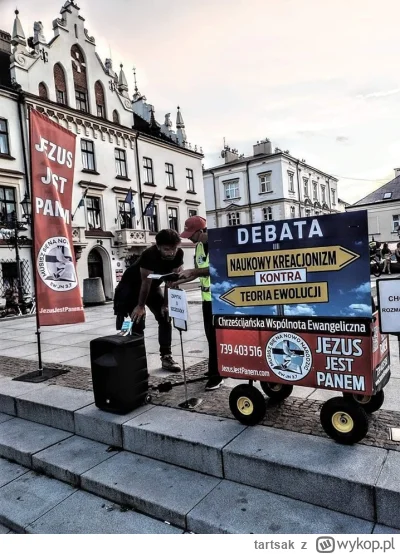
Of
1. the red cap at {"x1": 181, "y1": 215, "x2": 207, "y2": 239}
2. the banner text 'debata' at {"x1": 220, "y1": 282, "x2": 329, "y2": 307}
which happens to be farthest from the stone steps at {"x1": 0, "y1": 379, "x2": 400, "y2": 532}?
the red cap at {"x1": 181, "y1": 215, "x2": 207, "y2": 239}

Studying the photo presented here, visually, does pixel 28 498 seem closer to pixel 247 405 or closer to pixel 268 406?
pixel 247 405

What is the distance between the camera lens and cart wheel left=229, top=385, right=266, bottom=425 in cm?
339

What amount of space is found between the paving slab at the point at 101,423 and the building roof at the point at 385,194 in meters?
50.4

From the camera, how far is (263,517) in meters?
2.58

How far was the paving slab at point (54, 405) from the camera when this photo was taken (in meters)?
4.14

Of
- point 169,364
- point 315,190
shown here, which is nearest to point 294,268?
point 169,364

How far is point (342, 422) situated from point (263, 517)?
886 mm

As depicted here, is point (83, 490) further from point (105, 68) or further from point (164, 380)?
point (105, 68)

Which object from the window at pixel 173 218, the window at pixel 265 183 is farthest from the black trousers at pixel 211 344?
the window at pixel 265 183

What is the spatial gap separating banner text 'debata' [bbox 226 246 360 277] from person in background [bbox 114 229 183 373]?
1.41m

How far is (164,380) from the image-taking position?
499 cm

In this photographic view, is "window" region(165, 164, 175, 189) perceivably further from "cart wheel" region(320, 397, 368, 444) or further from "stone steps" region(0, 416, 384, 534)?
"cart wheel" region(320, 397, 368, 444)
